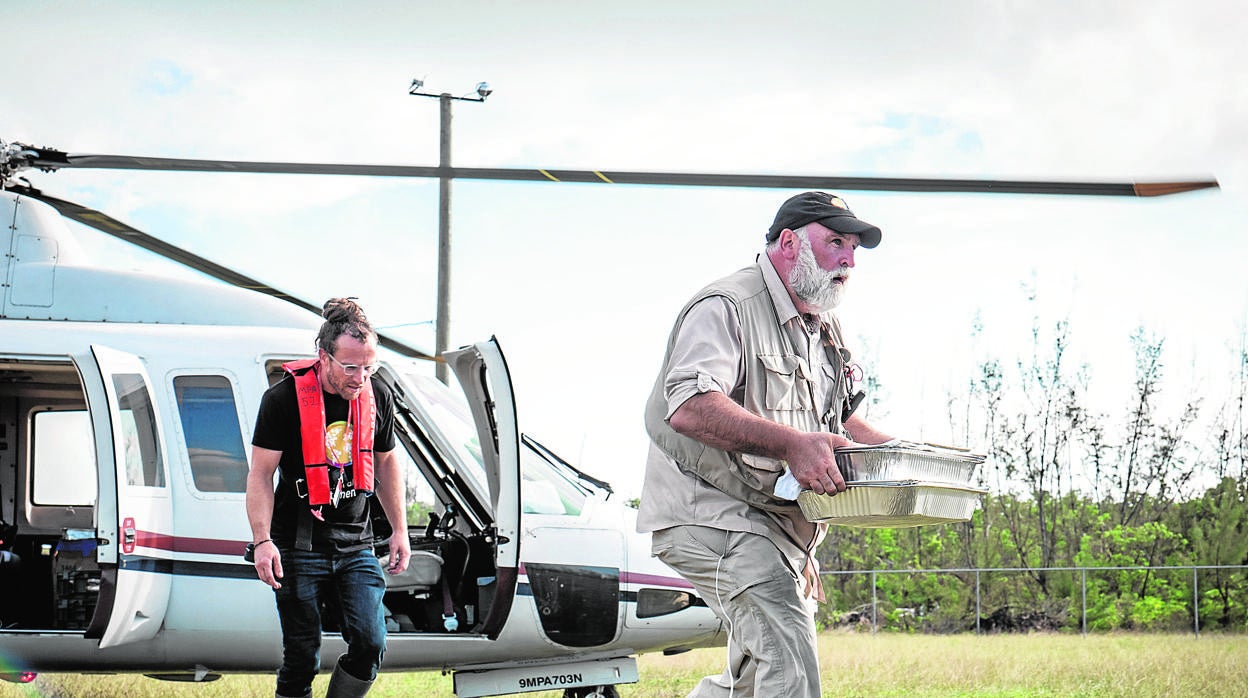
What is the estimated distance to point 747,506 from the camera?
11.7 ft

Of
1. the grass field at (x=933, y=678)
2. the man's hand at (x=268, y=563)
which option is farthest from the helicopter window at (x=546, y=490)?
the grass field at (x=933, y=678)

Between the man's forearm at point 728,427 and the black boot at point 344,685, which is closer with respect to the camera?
the man's forearm at point 728,427

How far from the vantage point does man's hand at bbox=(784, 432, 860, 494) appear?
3197 millimetres

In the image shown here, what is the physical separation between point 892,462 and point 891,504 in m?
0.10

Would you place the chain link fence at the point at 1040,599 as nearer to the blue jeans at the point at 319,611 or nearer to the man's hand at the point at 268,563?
the blue jeans at the point at 319,611

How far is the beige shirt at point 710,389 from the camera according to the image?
3447mm

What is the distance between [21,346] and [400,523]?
240 centimetres

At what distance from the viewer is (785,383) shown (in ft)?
12.0

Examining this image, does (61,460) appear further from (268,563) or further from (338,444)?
(268,563)

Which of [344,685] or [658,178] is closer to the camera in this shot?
[344,685]

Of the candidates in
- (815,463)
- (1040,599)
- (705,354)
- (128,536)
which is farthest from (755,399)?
(1040,599)

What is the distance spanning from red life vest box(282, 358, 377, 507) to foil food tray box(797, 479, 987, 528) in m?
1.95

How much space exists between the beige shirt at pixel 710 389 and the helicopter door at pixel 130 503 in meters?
2.75

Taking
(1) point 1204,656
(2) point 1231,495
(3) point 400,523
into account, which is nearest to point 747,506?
(3) point 400,523
